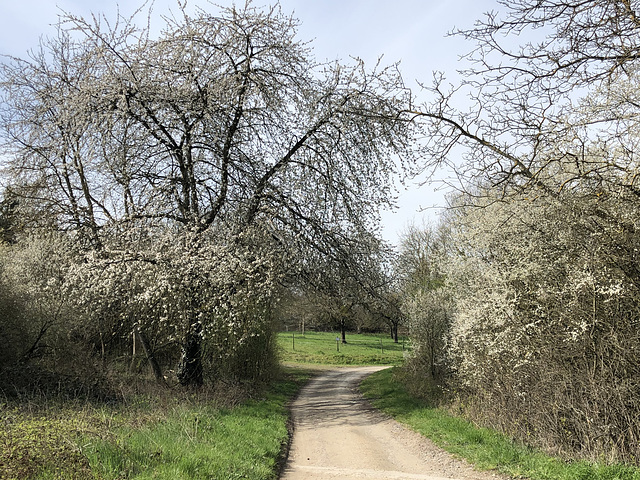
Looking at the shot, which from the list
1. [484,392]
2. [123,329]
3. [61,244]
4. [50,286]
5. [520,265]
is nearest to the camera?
[520,265]

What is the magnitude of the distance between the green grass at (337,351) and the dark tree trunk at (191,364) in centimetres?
1491

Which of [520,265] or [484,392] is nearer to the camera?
[520,265]

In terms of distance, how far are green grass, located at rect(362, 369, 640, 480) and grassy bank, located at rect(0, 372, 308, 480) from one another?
313cm

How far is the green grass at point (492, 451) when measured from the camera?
19.0 ft

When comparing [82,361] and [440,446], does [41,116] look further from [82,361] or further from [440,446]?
[440,446]

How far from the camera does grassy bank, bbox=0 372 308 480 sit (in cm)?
527

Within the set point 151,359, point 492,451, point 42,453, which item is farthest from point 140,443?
point 151,359

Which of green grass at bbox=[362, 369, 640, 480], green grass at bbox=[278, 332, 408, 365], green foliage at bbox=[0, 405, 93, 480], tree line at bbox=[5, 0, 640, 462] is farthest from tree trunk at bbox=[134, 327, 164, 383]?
green grass at bbox=[278, 332, 408, 365]

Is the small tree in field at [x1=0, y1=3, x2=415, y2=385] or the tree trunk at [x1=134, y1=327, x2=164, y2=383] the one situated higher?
the small tree in field at [x1=0, y1=3, x2=415, y2=385]

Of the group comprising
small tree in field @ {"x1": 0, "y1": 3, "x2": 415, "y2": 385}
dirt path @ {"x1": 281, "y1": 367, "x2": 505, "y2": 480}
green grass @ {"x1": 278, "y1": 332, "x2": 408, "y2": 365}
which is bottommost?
green grass @ {"x1": 278, "y1": 332, "x2": 408, "y2": 365}

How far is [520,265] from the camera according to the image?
320 inches

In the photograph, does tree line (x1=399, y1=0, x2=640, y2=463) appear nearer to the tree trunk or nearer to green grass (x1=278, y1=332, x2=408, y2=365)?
the tree trunk

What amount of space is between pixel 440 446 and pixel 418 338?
335 inches

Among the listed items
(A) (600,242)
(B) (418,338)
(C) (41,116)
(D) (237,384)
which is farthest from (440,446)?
(C) (41,116)
